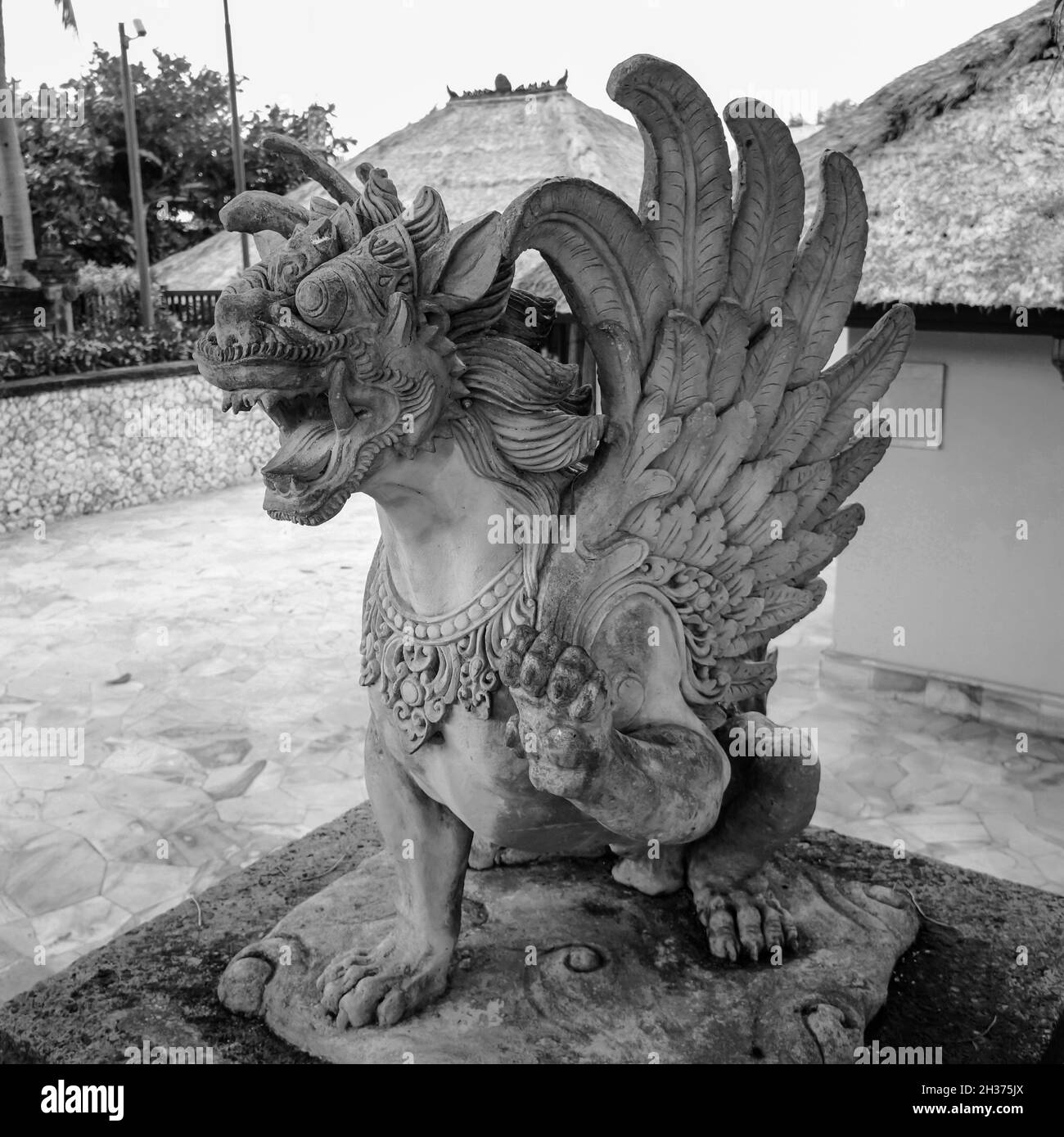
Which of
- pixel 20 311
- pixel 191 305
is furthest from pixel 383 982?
pixel 191 305

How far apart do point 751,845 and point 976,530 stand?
3.93 metres

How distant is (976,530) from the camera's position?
5.89 metres

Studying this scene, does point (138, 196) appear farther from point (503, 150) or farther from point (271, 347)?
point (271, 347)

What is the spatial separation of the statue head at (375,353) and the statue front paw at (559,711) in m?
0.39

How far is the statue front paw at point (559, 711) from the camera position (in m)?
1.69

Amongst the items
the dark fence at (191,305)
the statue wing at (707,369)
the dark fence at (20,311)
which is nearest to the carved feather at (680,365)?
the statue wing at (707,369)

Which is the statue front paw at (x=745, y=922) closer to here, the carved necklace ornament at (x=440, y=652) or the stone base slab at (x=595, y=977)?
the stone base slab at (x=595, y=977)

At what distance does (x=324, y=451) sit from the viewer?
178cm

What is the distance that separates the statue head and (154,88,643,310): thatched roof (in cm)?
876

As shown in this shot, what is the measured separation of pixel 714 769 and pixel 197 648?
5.76 metres

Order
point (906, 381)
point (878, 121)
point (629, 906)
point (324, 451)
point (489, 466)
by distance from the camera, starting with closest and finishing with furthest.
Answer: point (324, 451) → point (489, 466) → point (629, 906) → point (878, 121) → point (906, 381)

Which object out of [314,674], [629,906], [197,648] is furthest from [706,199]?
[197,648]

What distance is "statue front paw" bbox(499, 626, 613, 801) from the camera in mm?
1693
